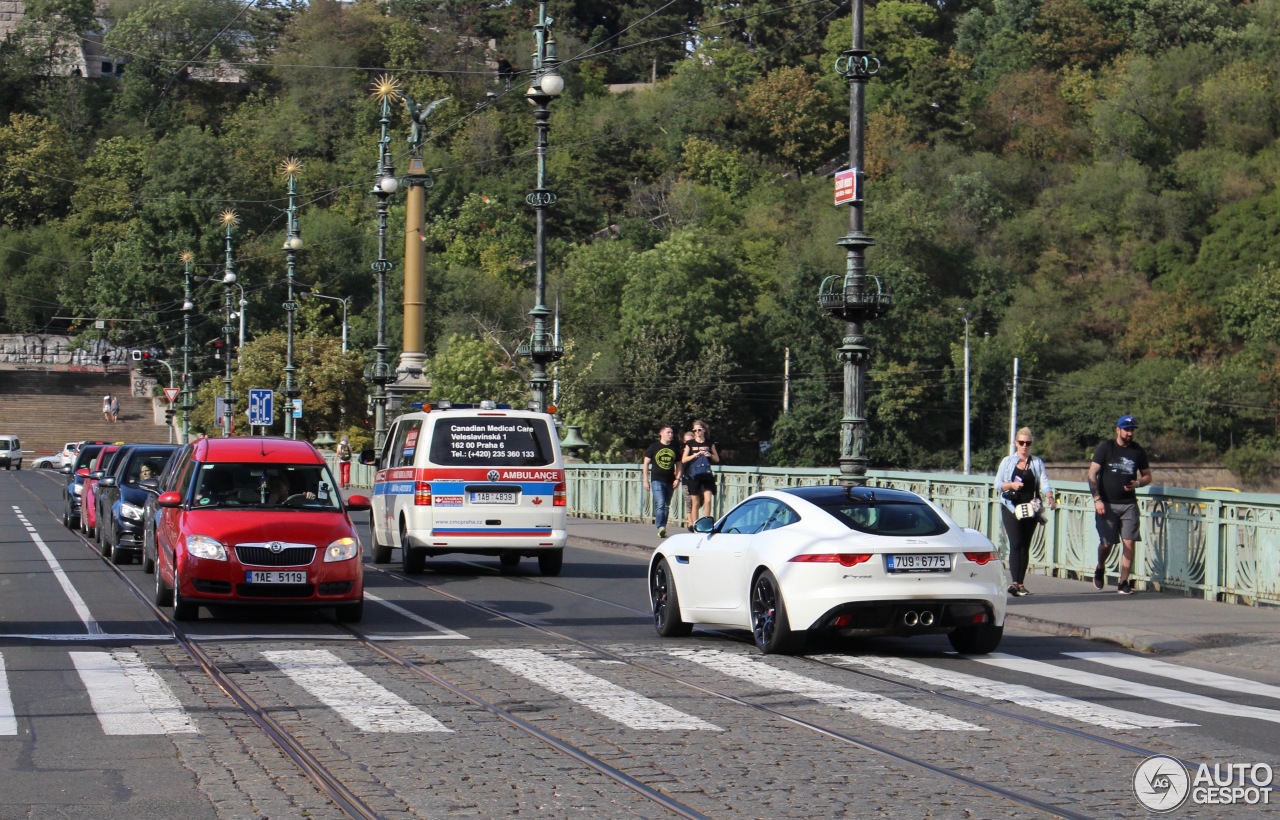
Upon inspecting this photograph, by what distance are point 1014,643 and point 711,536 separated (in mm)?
2795

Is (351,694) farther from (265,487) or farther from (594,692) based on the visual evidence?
(265,487)

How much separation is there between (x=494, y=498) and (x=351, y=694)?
10.0 metres

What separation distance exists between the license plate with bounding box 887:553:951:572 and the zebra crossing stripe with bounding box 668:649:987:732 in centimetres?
122

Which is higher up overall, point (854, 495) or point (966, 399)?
point (966, 399)

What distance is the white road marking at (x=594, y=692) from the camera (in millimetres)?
9930

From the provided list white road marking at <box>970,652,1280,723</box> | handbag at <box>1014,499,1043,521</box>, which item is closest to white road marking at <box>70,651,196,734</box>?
Answer: white road marking at <box>970,652,1280,723</box>

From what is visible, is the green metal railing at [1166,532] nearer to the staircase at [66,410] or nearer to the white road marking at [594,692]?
the white road marking at [594,692]

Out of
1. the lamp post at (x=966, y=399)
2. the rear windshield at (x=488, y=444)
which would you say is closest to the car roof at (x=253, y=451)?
the rear windshield at (x=488, y=444)

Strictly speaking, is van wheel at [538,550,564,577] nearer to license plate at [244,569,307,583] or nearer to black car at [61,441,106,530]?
license plate at [244,569,307,583]

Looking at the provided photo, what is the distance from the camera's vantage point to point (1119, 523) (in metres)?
17.8

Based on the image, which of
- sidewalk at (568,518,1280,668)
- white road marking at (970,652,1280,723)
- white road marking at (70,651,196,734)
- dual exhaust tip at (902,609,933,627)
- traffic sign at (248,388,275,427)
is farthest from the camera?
traffic sign at (248,388,275,427)

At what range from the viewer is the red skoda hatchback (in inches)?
586

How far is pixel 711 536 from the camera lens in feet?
47.0
